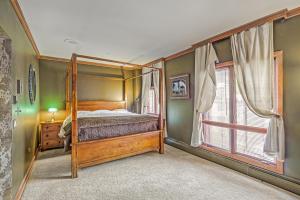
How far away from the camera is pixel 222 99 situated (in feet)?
11.2

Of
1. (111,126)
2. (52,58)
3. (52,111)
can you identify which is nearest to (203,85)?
(111,126)

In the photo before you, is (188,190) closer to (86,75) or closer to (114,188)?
(114,188)

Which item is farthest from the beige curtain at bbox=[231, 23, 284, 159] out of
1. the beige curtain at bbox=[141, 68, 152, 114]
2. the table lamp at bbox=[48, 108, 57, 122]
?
the table lamp at bbox=[48, 108, 57, 122]

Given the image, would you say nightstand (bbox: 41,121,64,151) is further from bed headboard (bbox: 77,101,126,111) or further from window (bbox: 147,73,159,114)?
window (bbox: 147,73,159,114)

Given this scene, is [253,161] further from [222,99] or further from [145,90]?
[145,90]

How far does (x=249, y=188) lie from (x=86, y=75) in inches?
208

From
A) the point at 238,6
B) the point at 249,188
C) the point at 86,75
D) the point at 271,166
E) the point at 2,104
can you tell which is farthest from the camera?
the point at 86,75

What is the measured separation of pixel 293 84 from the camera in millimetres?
2354

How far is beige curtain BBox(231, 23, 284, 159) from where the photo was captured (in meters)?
2.47

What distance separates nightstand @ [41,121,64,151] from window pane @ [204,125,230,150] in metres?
3.93

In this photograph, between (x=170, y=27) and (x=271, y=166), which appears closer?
(x=271, y=166)

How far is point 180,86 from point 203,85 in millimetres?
892

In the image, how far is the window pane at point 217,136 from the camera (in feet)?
11.0

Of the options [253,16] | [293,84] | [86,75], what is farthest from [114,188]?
[86,75]
